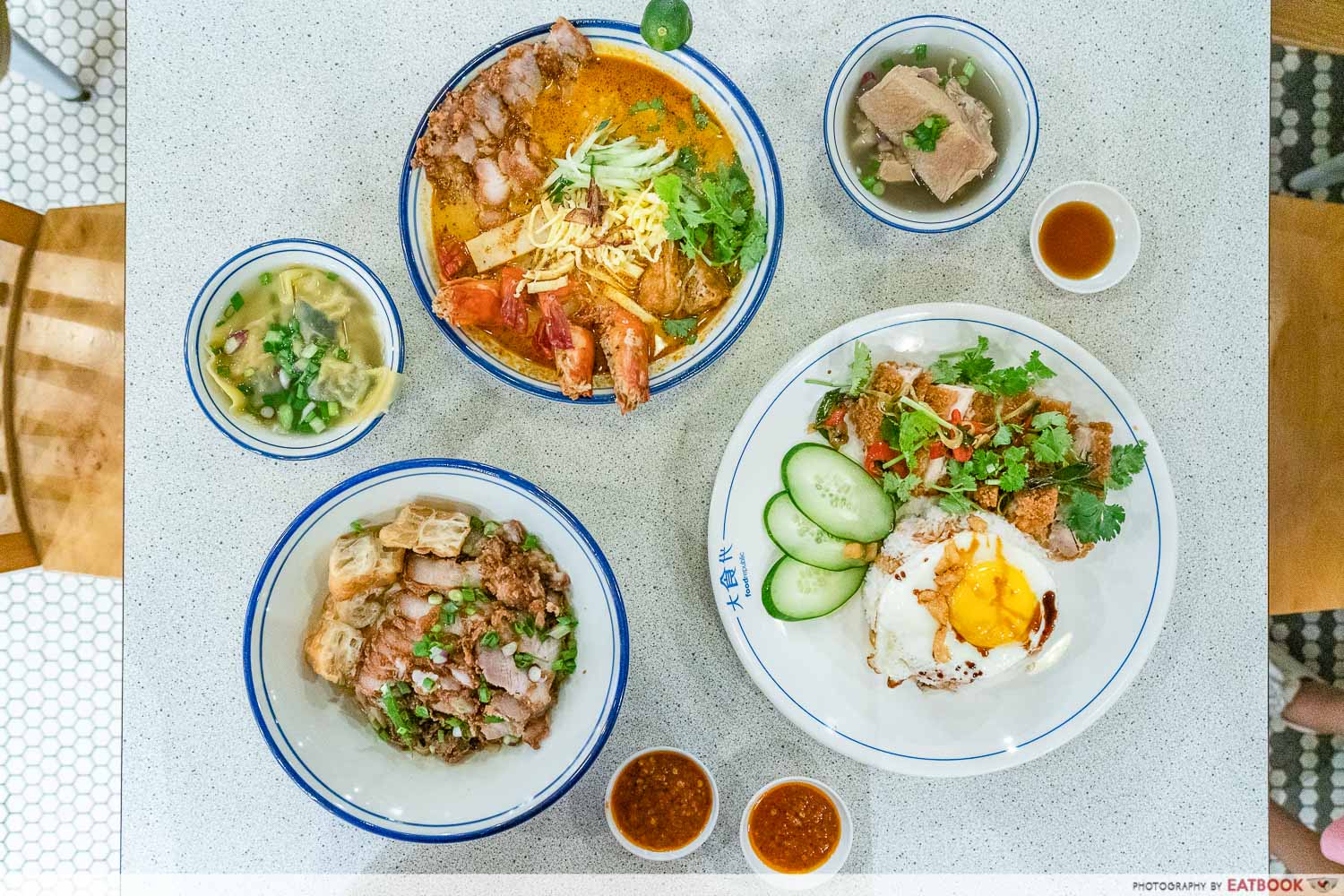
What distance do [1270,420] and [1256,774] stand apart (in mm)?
965

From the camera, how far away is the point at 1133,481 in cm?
200

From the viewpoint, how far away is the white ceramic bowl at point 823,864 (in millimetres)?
2023

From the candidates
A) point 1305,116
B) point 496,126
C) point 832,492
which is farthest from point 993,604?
point 1305,116

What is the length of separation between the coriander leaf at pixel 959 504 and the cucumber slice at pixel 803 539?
246 millimetres

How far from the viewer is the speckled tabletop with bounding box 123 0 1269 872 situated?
2.13 m

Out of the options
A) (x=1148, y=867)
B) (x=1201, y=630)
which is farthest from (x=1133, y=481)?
(x=1148, y=867)

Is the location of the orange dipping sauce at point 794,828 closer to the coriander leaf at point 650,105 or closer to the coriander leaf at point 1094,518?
the coriander leaf at point 1094,518

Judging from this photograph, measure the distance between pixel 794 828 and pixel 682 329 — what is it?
130cm

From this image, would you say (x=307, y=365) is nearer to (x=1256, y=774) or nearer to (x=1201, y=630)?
(x=1201, y=630)

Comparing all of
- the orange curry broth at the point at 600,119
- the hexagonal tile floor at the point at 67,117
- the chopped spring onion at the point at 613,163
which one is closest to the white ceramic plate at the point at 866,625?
the orange curry broth at the point at 600,119

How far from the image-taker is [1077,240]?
6.89 ft

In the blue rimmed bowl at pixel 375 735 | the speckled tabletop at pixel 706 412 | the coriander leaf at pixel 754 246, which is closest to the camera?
the blue rimmed bowl at pixel 375 735

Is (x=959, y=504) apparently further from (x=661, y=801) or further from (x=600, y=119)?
(x=600, y=119)

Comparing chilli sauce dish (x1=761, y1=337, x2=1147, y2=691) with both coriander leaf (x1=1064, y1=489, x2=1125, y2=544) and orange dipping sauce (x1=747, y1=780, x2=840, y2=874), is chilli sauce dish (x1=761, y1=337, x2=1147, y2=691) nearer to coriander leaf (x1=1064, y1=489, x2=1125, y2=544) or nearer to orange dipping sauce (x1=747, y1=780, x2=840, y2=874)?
coriander leaf (x1=1064, y1=489, x2=1125, y2=544)
